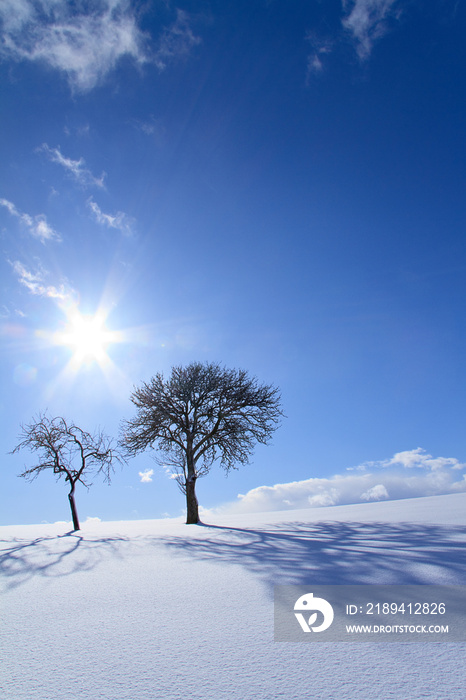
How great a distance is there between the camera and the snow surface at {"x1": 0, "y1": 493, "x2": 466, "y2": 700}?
194cm

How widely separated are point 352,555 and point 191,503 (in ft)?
39.3

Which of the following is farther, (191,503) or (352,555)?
(191,503)

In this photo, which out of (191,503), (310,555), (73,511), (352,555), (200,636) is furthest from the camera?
(191,503)

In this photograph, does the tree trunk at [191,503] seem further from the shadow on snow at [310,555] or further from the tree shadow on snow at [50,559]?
the tree shadow on snow at [50,559]

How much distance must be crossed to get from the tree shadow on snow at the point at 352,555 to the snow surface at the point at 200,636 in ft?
0.10

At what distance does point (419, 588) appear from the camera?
3441 millimetres

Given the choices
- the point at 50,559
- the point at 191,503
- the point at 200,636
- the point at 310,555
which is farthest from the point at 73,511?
the point at 200,636

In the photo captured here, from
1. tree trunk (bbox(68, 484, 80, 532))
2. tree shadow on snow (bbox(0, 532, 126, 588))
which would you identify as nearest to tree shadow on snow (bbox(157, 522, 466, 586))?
tree shadow on snow (bbox(0, 532, 126, 588))

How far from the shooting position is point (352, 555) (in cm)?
539

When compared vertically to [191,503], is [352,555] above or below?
below

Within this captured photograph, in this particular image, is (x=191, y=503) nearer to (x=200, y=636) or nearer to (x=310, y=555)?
(x=310, y=555)

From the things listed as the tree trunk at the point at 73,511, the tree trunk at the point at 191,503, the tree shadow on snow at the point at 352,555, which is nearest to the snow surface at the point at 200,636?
the tree shadow on snow at the point at 352,555

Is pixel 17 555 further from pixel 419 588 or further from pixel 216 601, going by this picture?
pixel 419 588

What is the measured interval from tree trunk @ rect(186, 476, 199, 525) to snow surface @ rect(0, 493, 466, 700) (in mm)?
10611
